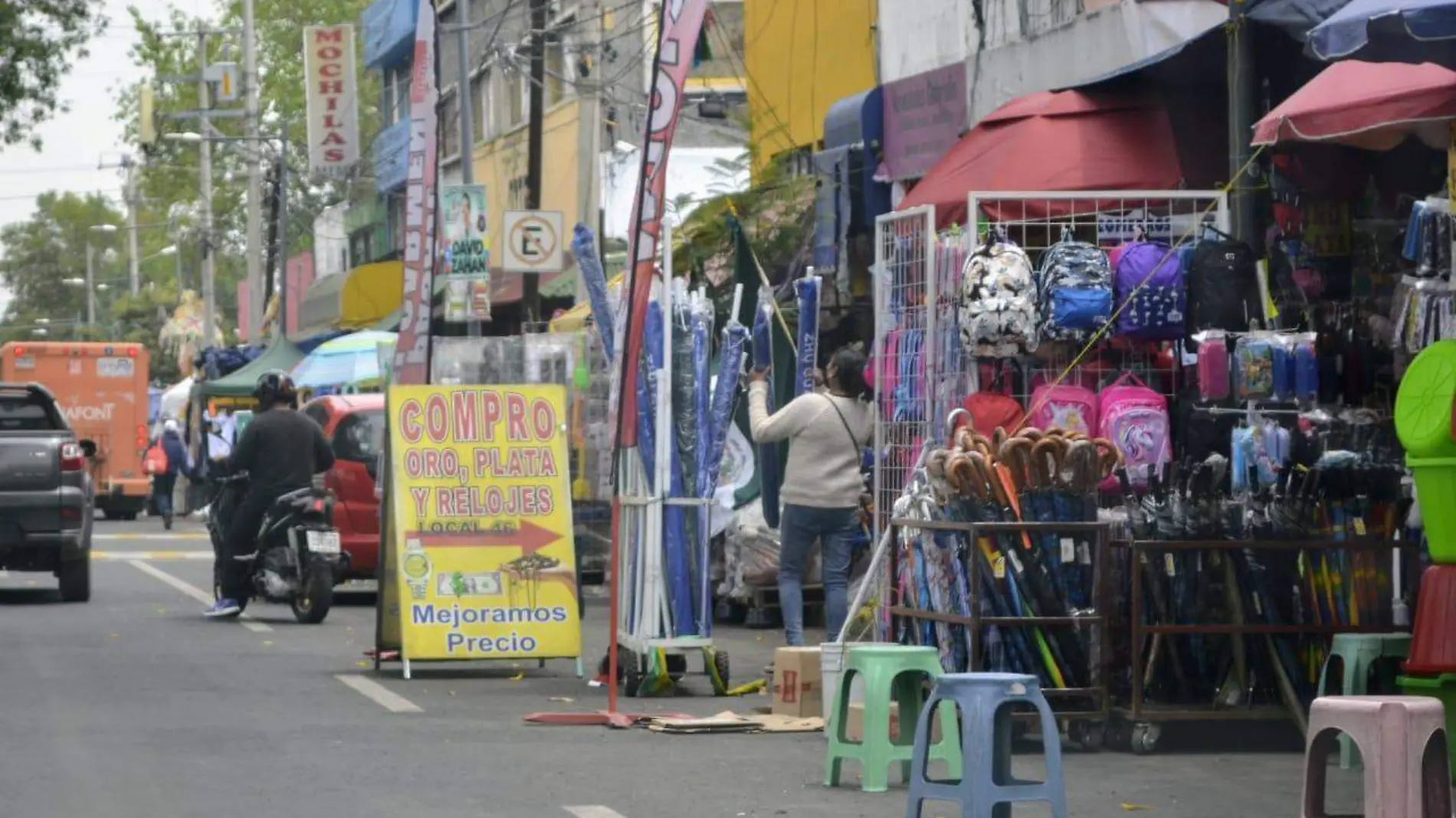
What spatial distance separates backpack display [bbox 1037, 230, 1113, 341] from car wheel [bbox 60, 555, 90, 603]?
1145cm

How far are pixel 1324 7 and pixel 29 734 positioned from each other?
24.3 ft

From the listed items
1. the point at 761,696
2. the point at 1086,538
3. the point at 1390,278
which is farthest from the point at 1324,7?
the point at 761,696

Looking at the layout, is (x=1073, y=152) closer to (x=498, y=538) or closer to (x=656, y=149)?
(x=656, y=149)

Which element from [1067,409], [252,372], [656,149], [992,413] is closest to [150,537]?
[252,372]

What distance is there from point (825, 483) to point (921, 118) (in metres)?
7.17

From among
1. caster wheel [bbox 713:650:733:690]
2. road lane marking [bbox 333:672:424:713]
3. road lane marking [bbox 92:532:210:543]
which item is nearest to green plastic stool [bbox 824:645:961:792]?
road lane marking [bbox 333:672:424:713]

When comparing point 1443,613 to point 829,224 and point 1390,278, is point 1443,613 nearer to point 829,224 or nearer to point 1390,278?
point 1390,278

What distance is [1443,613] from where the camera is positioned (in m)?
10.2

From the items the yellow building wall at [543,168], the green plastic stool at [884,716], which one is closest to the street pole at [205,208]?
the yellow building wall at [543,168]

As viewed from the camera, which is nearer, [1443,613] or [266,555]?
[1443,613]

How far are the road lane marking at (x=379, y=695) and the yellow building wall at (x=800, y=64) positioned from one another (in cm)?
1102

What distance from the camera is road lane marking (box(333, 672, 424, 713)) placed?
13180 mm

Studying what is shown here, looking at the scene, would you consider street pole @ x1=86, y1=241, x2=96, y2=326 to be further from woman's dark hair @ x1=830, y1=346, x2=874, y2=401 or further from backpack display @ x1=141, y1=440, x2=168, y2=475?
woman's dark hair @ x1=830, y1=346, x2=874, y2=401

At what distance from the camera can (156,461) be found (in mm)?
42781
